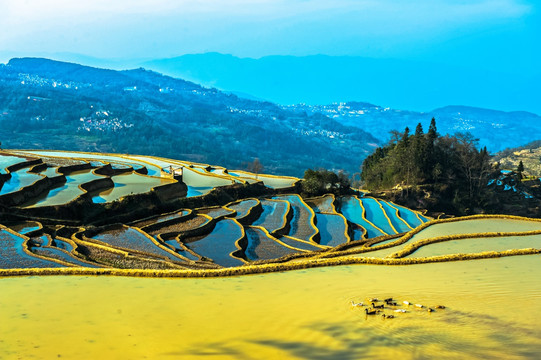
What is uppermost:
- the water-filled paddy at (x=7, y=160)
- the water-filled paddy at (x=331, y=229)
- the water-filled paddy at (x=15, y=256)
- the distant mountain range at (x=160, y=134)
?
the distant mountain range at (x=160, y=134)

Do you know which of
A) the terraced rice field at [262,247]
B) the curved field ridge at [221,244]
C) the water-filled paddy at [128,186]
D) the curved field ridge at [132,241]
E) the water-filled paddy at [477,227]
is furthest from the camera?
the water-filled paddy at [128,186]

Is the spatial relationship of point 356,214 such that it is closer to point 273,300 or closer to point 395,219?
point 395,219

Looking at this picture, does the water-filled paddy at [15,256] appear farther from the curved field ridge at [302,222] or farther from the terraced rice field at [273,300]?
the curved field ridge at [302,222]

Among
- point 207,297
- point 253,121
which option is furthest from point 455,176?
point 253,121

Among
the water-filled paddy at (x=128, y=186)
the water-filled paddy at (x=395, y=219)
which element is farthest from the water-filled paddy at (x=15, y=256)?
the water-filled paddy at (x=395, y=219)

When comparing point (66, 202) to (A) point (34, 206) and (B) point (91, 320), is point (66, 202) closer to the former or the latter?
(A) point (34, 206)

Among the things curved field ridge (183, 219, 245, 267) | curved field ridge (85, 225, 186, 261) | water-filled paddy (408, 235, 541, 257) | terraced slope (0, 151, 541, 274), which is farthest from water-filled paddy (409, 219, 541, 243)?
curved field ridge (85, 225, 186, 261)

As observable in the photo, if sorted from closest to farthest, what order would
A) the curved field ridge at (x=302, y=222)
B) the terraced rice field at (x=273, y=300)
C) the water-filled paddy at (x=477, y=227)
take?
the terraced rice field at (x=273, y=300) → the water-filled paddy at (x=477, y=227) → the curved field ridge at (x=302, y=222)

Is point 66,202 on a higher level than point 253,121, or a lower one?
lower

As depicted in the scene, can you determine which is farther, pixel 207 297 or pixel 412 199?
pixel 412 199
